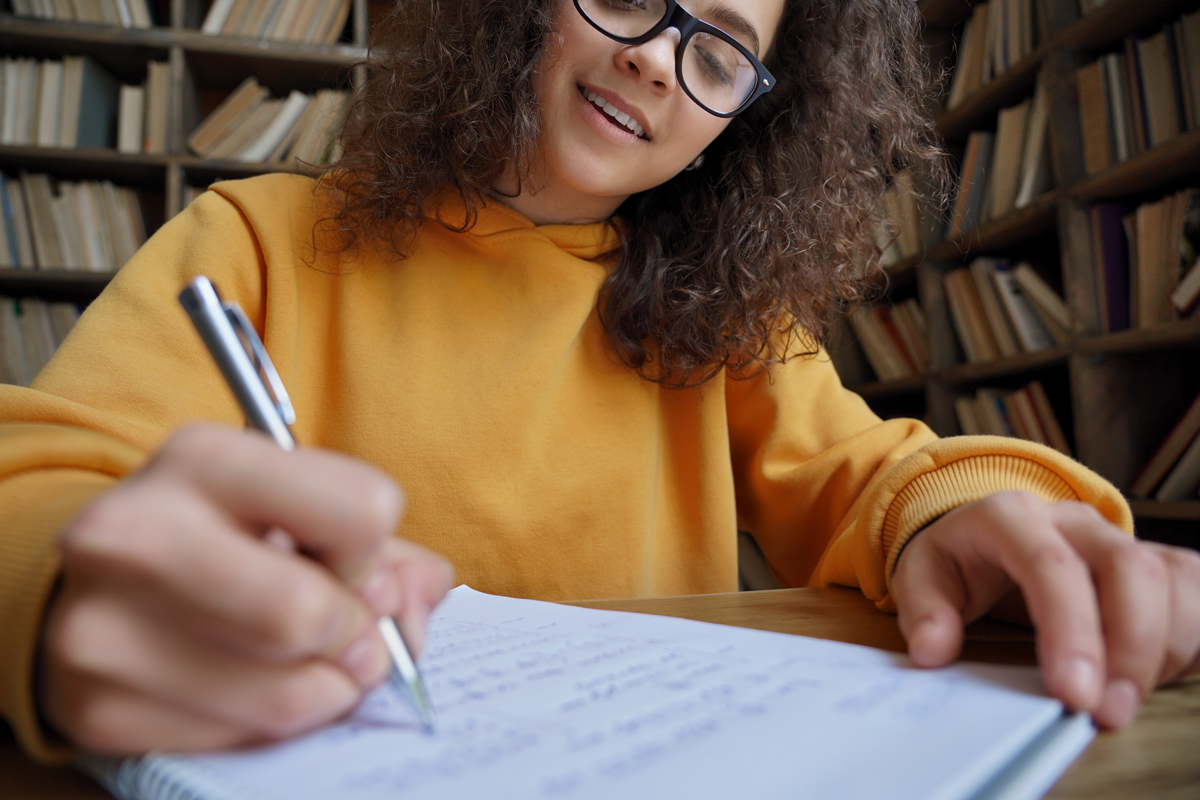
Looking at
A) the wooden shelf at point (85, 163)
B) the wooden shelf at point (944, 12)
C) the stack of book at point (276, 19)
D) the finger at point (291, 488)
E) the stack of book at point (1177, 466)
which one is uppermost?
the wooden shelf at point (944, 12)

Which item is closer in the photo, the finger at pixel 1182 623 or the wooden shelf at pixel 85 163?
the finger at pixel 1182 623

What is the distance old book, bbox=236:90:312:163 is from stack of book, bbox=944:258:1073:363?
2014 millimetres

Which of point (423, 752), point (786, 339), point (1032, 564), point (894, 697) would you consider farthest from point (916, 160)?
point (423, 752)

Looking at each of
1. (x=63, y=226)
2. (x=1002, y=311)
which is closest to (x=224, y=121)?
(x=63, y=226)

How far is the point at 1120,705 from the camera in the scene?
0.36 meters

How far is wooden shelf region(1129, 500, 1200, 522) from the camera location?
1.45 m

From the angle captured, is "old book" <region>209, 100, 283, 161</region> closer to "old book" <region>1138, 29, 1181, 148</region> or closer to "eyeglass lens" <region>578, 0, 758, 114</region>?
"eyeglass lens" <region>578, 0, 758, 114</region>

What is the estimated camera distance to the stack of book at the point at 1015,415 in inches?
71.8

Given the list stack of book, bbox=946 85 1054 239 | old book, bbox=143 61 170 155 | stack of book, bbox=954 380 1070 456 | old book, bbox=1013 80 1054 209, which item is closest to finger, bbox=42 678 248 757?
stack of book, bbox=946 85 1054 239

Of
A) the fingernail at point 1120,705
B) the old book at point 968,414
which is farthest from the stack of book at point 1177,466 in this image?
the fingernail at point 1120,705

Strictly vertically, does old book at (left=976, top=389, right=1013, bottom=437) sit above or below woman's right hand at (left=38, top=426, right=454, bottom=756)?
below

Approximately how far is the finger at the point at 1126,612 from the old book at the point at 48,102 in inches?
103

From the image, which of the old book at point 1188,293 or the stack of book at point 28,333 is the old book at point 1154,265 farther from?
the stack of book at point 28,333

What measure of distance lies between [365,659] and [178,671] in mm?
67
